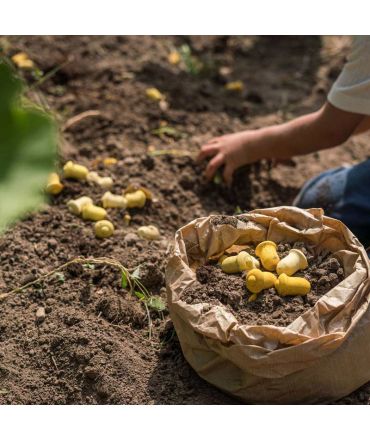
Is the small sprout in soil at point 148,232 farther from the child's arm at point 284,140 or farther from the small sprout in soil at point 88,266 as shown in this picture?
the child's arm at point 284,140

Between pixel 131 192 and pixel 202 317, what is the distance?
41.3 inches

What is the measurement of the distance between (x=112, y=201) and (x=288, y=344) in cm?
116

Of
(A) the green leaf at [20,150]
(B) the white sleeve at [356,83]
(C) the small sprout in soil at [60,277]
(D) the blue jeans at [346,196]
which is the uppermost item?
(A) the green leaf at [20,150]

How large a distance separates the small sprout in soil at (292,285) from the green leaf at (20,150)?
4.02 feet

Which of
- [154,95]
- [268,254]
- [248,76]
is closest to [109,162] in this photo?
[154,95]

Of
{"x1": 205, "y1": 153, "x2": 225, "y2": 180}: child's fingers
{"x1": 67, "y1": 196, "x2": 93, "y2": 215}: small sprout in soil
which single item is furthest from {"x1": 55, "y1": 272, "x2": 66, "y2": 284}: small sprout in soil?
{"x1": 205, "y1": 153, "x2": 225, "y2": 180}: child's fingers

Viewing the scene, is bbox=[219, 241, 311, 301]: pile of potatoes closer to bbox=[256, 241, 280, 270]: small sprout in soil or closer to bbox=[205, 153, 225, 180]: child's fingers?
bbox=[256, 241, 280, 270]: small sprout in soil

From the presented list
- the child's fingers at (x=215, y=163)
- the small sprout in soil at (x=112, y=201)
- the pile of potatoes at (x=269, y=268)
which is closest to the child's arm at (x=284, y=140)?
the child's fingers at (x=215, y=163)

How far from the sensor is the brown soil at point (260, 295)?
210 centimetres

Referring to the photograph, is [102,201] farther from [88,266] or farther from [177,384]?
[177,384]

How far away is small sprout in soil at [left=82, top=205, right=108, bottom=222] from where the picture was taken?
2816 mm

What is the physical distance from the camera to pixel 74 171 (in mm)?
2990

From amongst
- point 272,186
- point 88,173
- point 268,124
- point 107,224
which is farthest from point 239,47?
point 107,224

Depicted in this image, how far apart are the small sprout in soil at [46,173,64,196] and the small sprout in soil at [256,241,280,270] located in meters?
1.00
